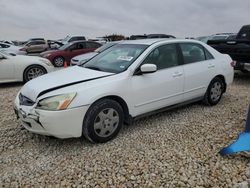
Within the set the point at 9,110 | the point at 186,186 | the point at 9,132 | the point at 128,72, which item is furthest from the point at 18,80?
the point at 186,186

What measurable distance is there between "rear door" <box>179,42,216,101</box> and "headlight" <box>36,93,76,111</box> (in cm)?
224

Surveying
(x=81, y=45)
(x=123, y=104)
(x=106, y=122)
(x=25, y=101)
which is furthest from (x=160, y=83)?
(x=81, y=45)

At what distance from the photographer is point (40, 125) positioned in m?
3.30

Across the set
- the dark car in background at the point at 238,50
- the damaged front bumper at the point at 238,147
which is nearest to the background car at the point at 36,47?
the dark car in background at the point at 238,50

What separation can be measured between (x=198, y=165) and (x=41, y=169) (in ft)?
6.26

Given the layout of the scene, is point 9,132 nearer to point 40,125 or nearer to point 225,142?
point 40,125

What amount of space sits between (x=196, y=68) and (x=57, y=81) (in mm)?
2575

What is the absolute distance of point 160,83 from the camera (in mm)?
4148

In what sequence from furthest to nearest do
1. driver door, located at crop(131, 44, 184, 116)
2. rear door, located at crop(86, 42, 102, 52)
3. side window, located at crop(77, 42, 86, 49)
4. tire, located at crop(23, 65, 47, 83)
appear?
1. rear door, located at crop(86, 42, 102, 52)
2. side window, located at crop(77, 42, 86, 49)
3. tire, located at crop(23, 65, 47, 83)
4. driver door, located at crop(131, 44, 184, 116)

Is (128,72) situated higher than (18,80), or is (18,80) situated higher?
(128,72)

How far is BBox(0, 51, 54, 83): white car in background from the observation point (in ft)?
24.8

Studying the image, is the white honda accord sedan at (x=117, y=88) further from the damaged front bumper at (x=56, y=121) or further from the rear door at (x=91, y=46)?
the rear door at (x=91, y=46)

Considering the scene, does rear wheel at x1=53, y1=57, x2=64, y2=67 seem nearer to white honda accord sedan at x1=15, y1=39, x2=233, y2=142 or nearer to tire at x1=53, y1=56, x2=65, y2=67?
tire at x1=53, y1=56, x2=65, y2=67

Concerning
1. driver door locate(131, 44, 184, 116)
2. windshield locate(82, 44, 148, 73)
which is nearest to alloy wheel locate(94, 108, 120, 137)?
driver door locate(131, 44, 184, 116)
